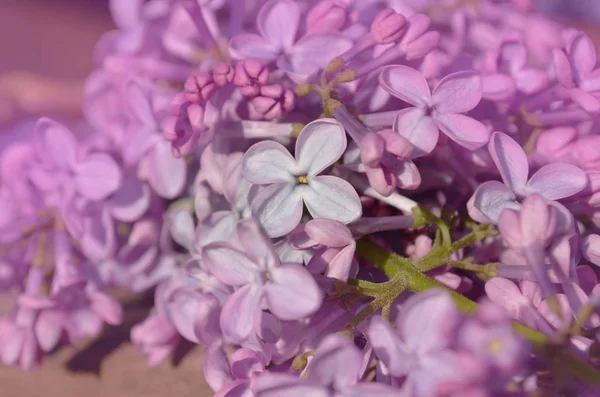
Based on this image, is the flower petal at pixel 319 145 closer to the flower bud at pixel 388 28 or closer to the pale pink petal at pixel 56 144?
the flower bud at pixel 388 28

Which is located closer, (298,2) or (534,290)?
(534,290)

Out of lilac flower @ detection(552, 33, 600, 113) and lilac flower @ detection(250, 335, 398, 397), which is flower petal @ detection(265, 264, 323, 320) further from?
lilac flower @ detection(552, 33, 600, 113)

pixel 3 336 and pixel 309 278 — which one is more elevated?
pixel 309 278

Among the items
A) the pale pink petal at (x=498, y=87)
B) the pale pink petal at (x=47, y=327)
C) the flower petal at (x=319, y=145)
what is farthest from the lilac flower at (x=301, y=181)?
the pale pink petal at (x=47, y=327)

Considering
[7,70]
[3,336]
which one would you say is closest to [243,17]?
[3,336]

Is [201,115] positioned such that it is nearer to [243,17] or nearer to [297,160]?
[297,160]

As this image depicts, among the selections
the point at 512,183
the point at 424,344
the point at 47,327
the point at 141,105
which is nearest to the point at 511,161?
the point at 512,183
